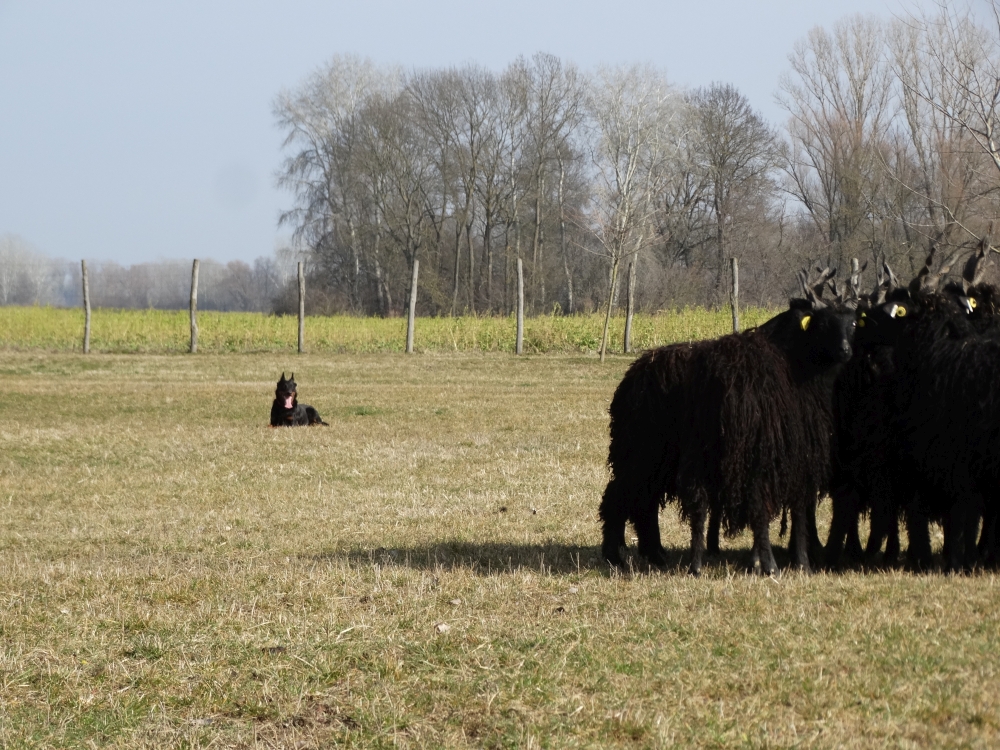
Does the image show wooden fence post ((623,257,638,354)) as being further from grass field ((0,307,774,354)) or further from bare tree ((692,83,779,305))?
bare tree ((692,83,779,305))

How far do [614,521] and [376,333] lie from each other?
3068 centimetres

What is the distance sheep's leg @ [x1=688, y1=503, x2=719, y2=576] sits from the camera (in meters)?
7.03

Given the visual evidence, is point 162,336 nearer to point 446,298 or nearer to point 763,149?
point 446,298

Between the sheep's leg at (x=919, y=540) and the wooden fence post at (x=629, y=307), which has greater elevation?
the wooden fence post at (x=629, y=307)

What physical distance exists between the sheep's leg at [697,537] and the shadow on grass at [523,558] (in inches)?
4.4

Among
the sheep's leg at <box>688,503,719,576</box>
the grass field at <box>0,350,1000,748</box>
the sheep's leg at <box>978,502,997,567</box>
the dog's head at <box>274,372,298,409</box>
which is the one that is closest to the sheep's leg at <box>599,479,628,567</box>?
the grass field at <box>0,350,1000,748</box>

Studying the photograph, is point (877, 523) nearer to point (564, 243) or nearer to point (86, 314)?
point (86, 314)

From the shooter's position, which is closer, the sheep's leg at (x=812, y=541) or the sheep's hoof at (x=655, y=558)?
the sheep's hoof at (x=655, y=558)

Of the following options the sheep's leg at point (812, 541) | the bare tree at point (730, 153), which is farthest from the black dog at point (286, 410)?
the bare tree at point (730, 153)

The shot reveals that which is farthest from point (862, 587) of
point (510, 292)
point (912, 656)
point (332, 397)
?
point (510, 292)

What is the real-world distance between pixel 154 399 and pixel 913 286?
1587 centimetres

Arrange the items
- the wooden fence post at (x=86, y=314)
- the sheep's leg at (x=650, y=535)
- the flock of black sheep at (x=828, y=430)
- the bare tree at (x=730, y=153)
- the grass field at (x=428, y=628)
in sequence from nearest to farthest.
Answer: the grass field at (x=428, y=628) → the flock of black sheep at (x=828, y=430) → the sheep's leg at (x=650, y=535) → the wooden fence post at (x=86, y=314) → the bare tree at (x=730, y=153)

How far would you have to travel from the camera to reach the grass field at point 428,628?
4316 millimetres

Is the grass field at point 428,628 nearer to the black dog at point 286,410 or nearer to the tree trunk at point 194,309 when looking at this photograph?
the black dog at point 286,410
